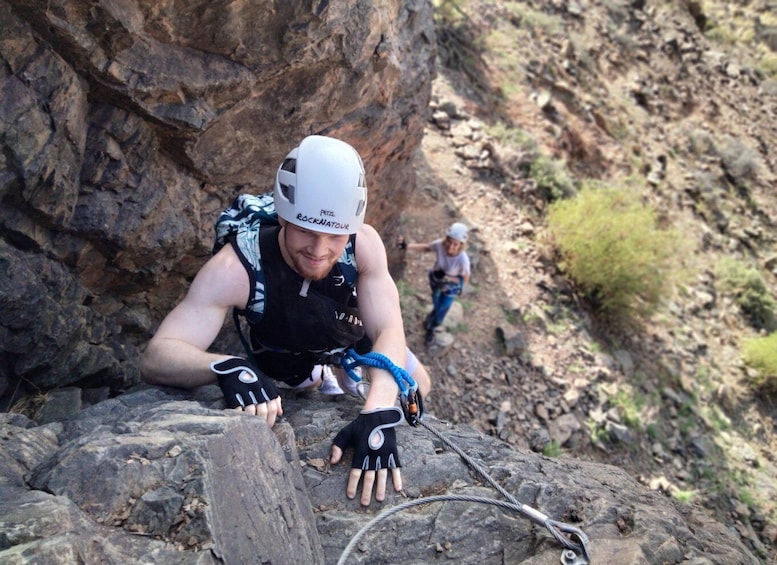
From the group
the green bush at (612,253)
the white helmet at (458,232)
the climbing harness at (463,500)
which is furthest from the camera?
the green bush at (612,253)

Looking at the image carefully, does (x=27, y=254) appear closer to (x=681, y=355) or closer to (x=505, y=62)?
(x=681, y=355)

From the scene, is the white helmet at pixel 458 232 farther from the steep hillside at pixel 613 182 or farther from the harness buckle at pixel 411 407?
the harness buckle at pixel 411 407

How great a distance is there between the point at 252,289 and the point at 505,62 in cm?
1163

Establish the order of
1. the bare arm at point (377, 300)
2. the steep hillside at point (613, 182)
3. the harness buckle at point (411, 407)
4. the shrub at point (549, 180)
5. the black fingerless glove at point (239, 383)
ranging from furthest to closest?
1. the shrub at point (549, 180)
2. the steep hillside at point (613, 182)
3. the bare arm at point (377, 300)
4. the harness buckle at point (411, 407)
5. the black fingerless glove at point (239, 383)

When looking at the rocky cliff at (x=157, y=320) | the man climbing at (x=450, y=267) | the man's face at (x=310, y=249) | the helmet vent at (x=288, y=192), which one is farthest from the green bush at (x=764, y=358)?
the helmet vent at (x=288, y=192)

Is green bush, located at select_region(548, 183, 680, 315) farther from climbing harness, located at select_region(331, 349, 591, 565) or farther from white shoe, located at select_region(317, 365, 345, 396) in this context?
climbing harness, located at select_region(331, 349, 591, 565)

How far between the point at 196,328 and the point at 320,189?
845mm

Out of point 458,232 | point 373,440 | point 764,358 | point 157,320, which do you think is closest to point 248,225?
point 373,440

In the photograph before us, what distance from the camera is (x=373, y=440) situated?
7.32 feet

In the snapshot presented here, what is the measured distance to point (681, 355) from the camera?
9.21m

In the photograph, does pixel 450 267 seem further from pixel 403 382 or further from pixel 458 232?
pixel 403 382

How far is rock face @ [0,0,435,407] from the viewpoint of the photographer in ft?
9.16

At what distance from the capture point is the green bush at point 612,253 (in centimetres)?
856

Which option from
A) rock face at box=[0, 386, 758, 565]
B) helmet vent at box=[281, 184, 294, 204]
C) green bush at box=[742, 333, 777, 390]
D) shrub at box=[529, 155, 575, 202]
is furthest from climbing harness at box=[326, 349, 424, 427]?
green bush at box=[742, 333, 777, 390]
